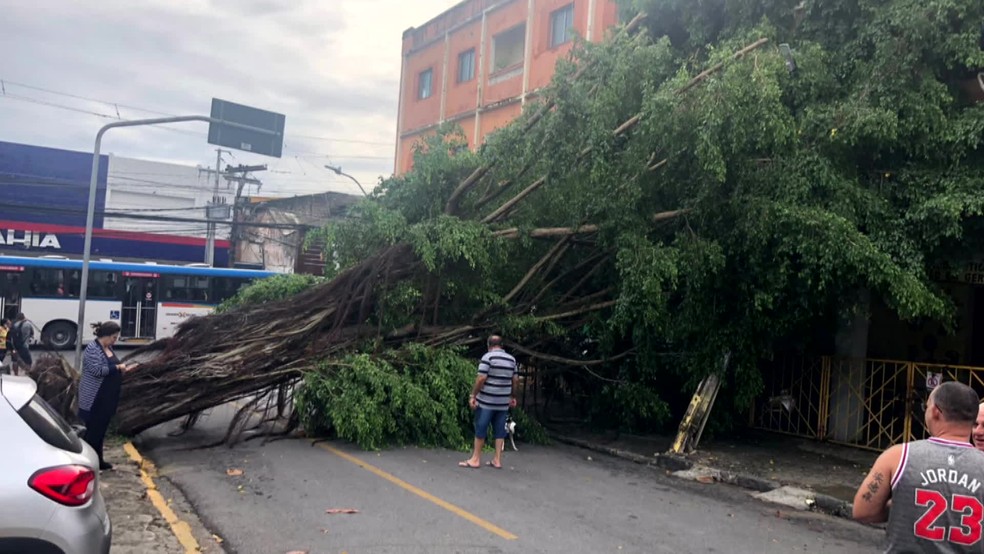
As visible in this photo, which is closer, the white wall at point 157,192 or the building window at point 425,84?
the building window at point 425,84

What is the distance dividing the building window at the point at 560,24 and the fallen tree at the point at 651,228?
12.2 metres

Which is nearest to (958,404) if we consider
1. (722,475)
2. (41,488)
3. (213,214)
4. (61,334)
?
(41,488)

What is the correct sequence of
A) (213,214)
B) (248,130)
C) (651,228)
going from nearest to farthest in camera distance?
(651,228), (248,130), (213,214)

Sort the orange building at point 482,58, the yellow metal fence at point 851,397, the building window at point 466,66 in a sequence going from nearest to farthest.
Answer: the yellow metal fence at point 851,397 → the orange building at point 482,58 → the building window at point 466,66

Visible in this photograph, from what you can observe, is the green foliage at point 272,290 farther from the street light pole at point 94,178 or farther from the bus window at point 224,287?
the bus window at point 224,287

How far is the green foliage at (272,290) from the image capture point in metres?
14.0

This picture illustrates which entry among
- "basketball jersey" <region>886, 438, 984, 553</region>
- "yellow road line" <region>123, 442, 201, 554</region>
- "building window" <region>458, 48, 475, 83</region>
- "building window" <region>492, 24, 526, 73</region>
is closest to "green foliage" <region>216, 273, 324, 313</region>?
"yellow road line" <region>123, 442, 201, 554</region>

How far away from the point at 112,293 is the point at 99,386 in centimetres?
1940

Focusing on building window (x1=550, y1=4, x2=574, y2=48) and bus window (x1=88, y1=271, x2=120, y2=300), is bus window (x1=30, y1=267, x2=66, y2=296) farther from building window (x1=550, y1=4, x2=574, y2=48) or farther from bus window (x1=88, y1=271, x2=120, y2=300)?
building window (x1=550, y1=4, x2=574, y2=48)

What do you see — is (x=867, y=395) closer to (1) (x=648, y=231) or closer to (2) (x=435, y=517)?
(1) (x=648, y=231)

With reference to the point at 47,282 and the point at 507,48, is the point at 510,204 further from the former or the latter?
the point at 47,282

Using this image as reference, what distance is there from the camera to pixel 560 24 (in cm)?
2547

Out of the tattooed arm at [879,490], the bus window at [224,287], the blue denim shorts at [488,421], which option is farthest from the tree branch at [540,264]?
the bus window at [224,287]

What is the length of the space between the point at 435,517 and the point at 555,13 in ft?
70.3
